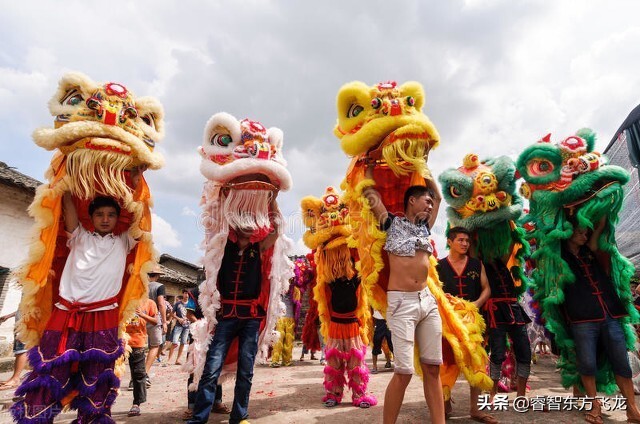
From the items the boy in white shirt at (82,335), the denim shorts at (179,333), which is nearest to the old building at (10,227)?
the denim shorts at (179,333)

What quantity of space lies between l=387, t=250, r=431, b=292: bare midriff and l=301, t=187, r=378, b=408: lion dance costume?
1837mm

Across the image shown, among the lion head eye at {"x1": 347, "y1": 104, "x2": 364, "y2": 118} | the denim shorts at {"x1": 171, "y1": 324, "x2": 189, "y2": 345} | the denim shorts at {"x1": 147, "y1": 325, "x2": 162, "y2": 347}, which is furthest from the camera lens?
the denim shorts at {"x1": 171, "y1": 324, "x2": 189, "y2": 345}

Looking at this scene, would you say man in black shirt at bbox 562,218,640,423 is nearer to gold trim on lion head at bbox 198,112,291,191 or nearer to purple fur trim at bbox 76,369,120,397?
gold trim on lion head at bbox 198,112,291,191

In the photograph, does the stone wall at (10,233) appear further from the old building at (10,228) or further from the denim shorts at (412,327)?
the denim shorts at (412,327)

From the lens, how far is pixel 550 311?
409cm

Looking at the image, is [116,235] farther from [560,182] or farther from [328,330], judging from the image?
[560,182]

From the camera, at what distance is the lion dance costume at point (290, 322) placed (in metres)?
7.95

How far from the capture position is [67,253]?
10.0 ft

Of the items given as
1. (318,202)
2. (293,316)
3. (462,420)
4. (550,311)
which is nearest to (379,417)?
(462,420)

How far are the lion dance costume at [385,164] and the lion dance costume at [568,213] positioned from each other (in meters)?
1.33

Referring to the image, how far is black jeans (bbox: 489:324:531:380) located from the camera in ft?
13.1

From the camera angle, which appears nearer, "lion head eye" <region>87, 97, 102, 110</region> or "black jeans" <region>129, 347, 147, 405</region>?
"lion head eye" <region>87, 97, 102, 110</region>

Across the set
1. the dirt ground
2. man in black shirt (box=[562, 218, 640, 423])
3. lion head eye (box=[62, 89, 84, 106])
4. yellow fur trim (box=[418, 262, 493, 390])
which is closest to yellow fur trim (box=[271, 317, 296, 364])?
the dirt ground

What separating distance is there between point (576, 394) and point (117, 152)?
5.15 meters
